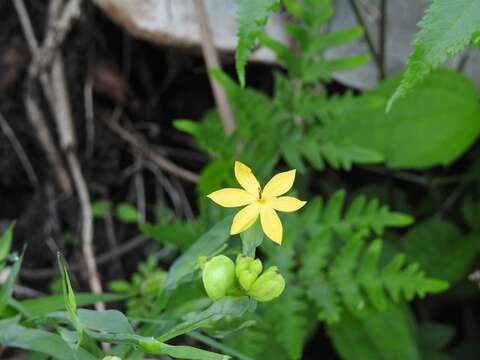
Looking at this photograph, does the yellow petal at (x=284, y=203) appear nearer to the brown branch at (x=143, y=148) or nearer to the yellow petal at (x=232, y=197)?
the yellow petal at (x=232, y=197)

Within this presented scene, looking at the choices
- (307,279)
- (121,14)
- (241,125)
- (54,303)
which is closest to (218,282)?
(54,303)

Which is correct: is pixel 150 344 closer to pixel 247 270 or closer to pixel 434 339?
pixel 247 270

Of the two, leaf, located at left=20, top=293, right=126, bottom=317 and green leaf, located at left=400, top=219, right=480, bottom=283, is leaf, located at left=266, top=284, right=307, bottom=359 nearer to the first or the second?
leaf, located at left=20, top=293, right=126, bottom=317

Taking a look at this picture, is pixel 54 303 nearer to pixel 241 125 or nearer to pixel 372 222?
pixel 241 125

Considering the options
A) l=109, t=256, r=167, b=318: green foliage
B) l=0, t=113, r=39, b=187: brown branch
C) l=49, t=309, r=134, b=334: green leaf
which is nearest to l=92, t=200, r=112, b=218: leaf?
l=0, t=113, r=39, b=187: brown branch

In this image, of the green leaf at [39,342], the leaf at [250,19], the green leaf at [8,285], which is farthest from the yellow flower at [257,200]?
the green leaf at [8,285]

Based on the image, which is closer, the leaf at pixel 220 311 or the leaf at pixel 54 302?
A: the leaf at pixel 220 311
